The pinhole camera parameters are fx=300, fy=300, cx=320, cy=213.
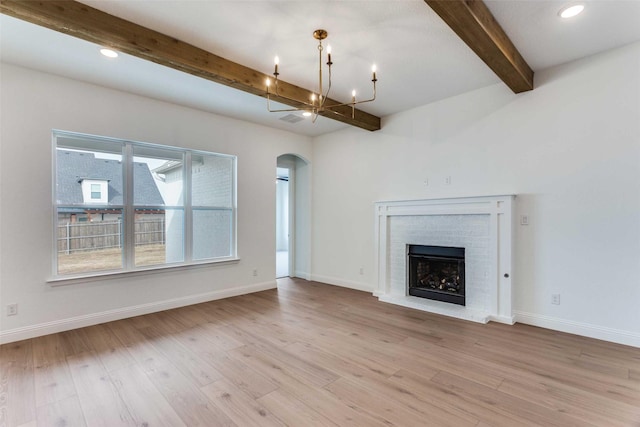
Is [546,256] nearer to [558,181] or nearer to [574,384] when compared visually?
[558,181]

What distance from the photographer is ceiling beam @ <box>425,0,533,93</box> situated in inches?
81.3

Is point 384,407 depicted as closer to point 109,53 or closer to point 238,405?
point 238,405

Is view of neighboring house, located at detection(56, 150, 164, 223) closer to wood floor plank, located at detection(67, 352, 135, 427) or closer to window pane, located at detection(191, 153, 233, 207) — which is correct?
window pane, located at detection(191, 153, 233, 207)

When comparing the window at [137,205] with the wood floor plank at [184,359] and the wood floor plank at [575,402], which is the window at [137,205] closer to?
the wood floor plank at [184,359]

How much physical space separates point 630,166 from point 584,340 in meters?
1.77

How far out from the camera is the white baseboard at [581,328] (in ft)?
9.53

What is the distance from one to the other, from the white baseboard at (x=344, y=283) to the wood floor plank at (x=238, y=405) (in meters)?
3.16

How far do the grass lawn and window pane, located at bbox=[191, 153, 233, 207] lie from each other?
0.91m

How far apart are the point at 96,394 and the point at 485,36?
4.02 meters

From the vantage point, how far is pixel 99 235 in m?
3.72

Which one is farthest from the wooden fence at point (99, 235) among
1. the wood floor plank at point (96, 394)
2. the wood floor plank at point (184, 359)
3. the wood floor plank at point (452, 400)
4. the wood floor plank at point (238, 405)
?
the wood floor plank at point (452, 400)

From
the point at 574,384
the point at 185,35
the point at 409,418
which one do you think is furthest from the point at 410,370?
the point at 185,35

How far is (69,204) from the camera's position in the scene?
3510 mm

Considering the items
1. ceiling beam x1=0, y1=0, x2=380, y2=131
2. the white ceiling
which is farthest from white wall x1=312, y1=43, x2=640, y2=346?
ceiling beam x1=0, y1=0, x2=380, y2=131
